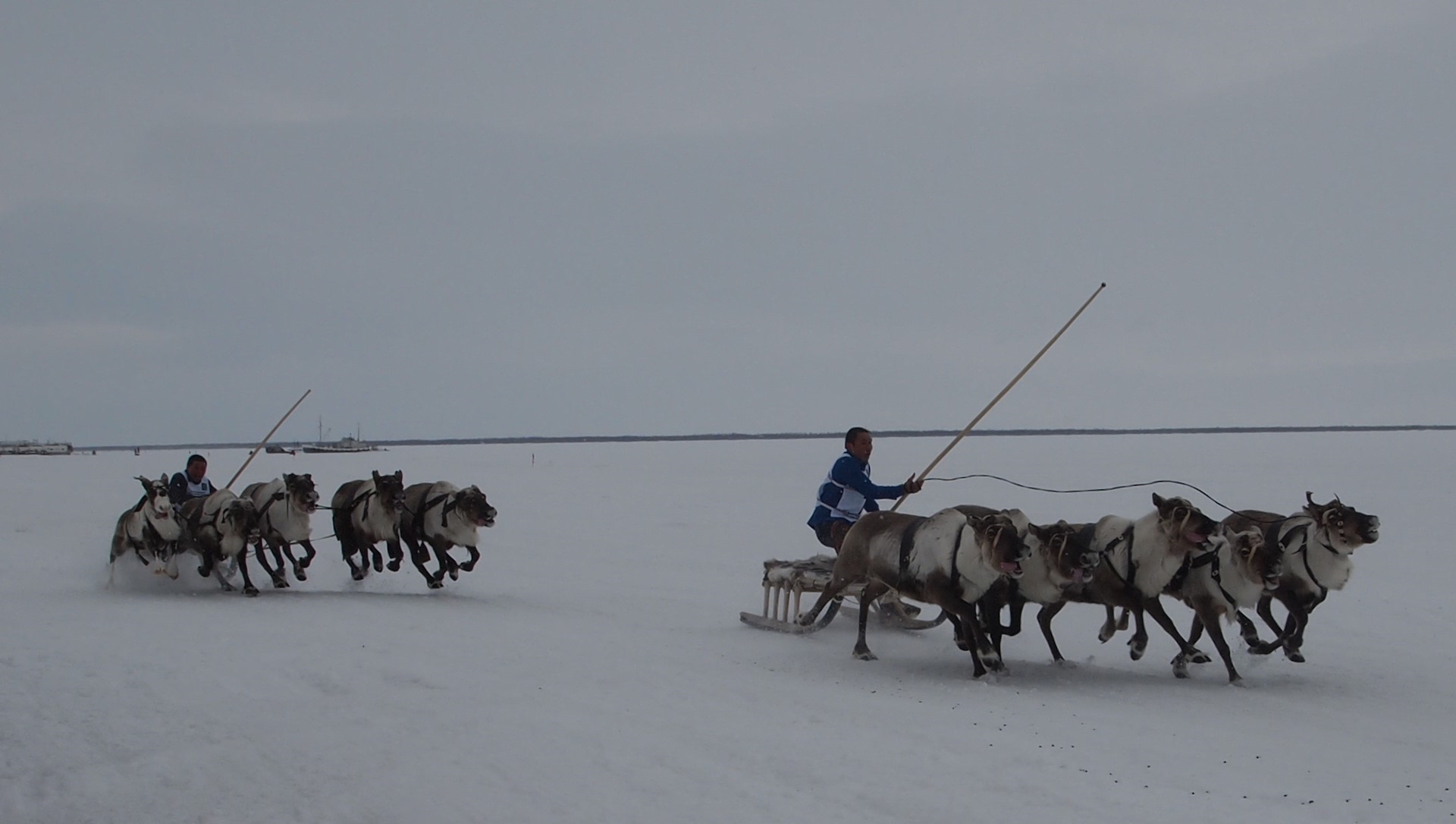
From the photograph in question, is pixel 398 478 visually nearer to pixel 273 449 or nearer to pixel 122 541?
pixel 122 541

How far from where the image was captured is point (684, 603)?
14047mm

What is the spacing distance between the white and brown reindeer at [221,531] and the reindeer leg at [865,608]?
23.8ft

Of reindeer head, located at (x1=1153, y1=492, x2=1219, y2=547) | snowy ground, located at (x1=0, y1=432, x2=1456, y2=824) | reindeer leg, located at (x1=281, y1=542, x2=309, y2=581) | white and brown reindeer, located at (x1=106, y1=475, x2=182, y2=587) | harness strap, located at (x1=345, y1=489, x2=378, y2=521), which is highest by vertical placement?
reindeer head, located at (x1=1153, y1=492, x2=1219, y2=547)

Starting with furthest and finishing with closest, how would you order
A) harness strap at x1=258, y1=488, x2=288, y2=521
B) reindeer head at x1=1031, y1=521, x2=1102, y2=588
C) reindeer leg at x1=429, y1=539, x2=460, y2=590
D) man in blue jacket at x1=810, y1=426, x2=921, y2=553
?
harness strap at x1=258, y1=488, x2=288, y2=521
reindeer leg at x1=429, y1=539, x2=460, y2=590
man in blue jacket at x1=810, y1=426, x2=921, y2=553
reindeer head at x1=1031, y1=521, x2=1102, y2=588

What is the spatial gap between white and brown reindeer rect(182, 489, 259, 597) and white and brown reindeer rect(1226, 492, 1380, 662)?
1058 centimetres

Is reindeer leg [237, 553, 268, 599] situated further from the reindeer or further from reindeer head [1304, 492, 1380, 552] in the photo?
reindeer head [1304, 492, 1380, 552]

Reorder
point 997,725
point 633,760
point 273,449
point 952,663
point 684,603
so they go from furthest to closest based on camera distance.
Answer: point 273,449, point 684,603, point 952,663, point 997,725, point 633,760

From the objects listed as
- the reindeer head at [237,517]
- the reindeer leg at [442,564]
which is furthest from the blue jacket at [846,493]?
the reindeer head at [237,517]

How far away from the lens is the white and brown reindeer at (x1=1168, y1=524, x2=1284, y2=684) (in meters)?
9.26

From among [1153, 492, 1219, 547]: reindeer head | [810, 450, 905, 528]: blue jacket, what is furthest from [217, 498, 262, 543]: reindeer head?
[1153, 492, 1219, 547]: reindeer head

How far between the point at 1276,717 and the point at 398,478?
10.1 meters

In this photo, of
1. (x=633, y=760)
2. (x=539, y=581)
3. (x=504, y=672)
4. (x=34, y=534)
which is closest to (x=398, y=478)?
(x=539, y=581)

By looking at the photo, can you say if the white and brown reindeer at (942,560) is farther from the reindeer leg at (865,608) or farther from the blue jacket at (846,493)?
the blue jacket at (846,493)

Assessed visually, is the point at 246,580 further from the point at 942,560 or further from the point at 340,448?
the point at 340,448
